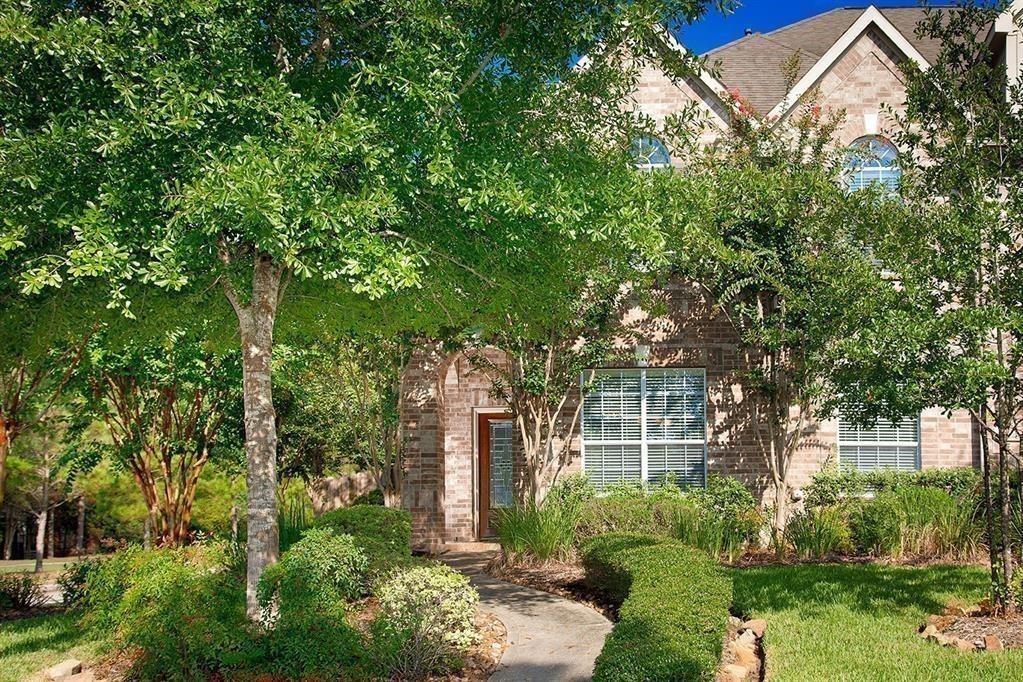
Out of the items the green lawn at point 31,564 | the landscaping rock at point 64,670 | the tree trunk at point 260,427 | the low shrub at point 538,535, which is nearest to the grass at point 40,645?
the landscaping rock at point 64,670

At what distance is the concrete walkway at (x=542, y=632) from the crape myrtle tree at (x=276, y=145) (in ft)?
8.24

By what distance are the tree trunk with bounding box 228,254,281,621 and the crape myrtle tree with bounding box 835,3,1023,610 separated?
17.5 ft

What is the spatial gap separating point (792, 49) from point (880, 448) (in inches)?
343

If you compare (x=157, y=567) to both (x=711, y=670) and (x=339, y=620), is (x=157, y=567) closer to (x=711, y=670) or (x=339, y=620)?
(x=339, y=620)

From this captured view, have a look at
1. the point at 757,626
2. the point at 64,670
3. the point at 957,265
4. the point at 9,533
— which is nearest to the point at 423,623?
the point at 64,670

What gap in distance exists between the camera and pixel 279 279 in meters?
10.1

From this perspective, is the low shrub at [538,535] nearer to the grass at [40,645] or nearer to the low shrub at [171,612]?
the low shrub at [171,612]

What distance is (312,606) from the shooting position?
27.8 feet

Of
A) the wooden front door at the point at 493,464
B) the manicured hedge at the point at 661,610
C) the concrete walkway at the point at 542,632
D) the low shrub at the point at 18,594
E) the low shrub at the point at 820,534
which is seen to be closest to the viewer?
the manicured hedge at the point at 661,610

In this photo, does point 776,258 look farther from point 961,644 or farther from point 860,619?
point 961,644

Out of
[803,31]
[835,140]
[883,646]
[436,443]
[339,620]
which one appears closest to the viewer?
[339,620]

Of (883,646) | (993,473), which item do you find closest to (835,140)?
(993,473)

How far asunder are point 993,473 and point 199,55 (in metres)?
12.4

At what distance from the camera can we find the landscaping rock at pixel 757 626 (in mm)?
10109
